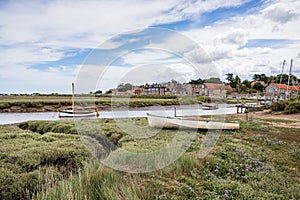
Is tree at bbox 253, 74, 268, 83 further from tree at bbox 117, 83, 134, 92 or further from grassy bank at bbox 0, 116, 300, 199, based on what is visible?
tree at bbox 117, 83, 134, 92

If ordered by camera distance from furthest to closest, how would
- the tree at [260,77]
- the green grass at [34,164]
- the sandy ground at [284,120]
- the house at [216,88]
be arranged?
1. the tree at [260,77]
2. the sandy ground at [284,120]
3. the house at [216,88]
4. the green grass at [34,164]

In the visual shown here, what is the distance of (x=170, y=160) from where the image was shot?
6.98m

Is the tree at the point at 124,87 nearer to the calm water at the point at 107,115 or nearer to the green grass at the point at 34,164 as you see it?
the green grass at the point at 34,164

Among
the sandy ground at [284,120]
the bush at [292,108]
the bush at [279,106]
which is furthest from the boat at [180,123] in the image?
the bush at [279,106]

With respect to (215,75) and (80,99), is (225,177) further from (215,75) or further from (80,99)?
(80,99)

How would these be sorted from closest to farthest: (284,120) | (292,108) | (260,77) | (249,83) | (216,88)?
(216,88)
(284,120)
(292,108)
(249,83)
(260,77)

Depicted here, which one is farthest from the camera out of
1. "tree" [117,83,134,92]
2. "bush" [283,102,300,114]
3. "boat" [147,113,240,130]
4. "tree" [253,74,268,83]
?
"tree" [253,74,268,83]

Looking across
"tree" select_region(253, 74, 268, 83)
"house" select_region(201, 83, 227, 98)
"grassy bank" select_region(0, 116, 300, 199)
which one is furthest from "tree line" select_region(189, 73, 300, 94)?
"grassy bank" select_region(0, 116, 300, 199)

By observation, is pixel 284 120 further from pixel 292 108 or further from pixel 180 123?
pixel 180 123

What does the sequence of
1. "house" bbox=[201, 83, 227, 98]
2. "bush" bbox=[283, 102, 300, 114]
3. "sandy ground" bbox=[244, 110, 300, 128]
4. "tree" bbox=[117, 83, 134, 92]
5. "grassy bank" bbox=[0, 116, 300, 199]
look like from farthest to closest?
1. "bush" bbox=[283, 102, 300, 114]
2. "sandy ground" bbox=[244, 110, 300, 128]
3. "house" bbox=[201, 83, 227, 98]
4. "tree" bbox=[117, 83, 134, 92]
5. "grassy bank" bbox=[0, 116, 300, 199]

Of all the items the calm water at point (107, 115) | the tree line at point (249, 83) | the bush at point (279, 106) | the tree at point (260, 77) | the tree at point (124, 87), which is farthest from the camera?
the tree at point (260, 77)

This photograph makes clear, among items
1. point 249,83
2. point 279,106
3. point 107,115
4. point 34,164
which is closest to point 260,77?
point 249,83

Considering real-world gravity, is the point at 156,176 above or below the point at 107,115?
above

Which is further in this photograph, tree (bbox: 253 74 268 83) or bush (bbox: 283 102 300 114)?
tree (bbox: 253 74 268 83)
